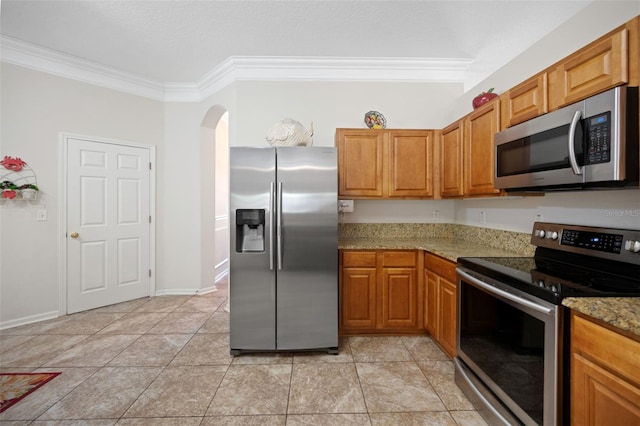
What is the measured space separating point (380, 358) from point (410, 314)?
0.52 m

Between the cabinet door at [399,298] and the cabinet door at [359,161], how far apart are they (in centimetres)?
81

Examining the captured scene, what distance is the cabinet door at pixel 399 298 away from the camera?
2.57 m

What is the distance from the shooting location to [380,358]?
229 cm

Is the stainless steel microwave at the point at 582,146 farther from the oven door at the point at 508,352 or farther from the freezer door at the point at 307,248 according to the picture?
the freezer door at the point at 307,248

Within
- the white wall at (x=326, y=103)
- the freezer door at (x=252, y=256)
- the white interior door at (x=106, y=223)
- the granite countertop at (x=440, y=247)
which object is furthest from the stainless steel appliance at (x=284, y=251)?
the white interior door at (x=106, y=223)

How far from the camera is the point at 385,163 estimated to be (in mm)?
2768

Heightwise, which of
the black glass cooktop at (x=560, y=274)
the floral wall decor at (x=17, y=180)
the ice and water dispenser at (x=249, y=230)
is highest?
the floral wall decor at (x=17, y=180)

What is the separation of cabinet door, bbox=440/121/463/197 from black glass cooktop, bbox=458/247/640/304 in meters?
0.88

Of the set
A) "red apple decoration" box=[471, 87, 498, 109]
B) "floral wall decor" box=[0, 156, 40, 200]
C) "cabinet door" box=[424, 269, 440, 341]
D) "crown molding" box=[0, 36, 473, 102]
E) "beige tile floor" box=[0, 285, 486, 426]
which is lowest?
"beige tile floor" box=[0, 285, 486, 426]

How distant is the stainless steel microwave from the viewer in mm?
1196

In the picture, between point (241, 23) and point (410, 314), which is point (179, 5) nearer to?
point (241, 23)

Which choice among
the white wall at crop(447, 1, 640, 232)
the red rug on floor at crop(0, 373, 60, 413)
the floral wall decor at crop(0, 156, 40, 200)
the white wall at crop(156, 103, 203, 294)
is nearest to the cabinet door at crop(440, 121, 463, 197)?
the white wall at crop(447, 1, 640, 232)

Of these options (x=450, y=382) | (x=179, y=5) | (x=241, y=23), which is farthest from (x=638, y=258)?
(x=179, y=5)

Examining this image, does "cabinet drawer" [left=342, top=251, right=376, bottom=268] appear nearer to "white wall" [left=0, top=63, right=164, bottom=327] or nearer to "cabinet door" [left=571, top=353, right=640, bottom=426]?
"cabinet door" [left=571, top=353, right=640, bottom=426]
